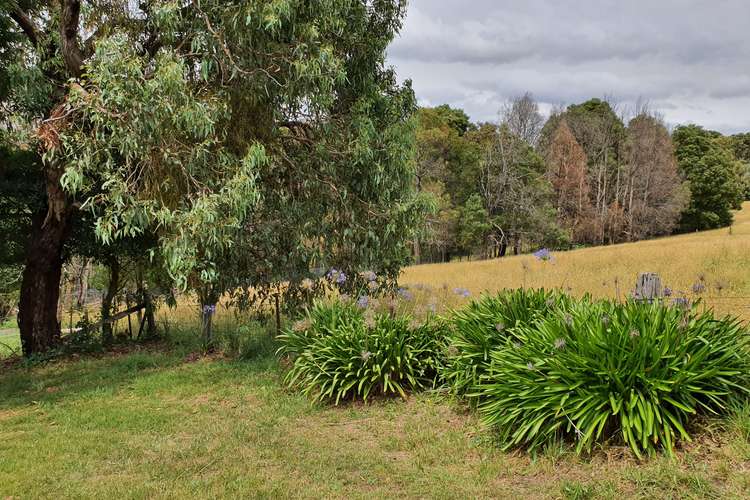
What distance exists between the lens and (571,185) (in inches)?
1735

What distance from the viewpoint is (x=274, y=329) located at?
384 inches

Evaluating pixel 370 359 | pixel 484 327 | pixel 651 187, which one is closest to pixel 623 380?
pixel 484 327

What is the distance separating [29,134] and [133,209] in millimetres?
1953

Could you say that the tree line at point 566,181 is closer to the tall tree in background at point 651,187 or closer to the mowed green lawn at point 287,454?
the tall tree in background at point 651,187

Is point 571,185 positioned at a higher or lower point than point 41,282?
higher

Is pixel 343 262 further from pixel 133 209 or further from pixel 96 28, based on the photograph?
pixel 96 28

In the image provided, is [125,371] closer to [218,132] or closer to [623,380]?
[218,132]

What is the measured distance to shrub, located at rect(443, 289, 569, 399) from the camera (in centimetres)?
539

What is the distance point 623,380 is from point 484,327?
1791 millimetres

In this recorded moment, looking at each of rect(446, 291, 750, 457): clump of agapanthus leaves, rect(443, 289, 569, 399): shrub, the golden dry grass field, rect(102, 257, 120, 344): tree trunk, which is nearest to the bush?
rect(443, 289, 569, 399): shrub

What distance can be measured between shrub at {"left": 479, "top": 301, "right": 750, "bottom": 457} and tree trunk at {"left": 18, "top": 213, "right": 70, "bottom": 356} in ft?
26.8

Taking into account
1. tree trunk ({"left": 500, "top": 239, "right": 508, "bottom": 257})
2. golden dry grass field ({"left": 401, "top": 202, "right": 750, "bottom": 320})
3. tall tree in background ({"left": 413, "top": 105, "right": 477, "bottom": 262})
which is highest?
tall tree in background ({"left": 413, "top": 105, "right": 477, "bottom": 262})

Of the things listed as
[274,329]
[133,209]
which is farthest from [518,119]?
[133,209]

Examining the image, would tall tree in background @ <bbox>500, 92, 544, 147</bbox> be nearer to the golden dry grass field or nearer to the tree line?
the tree line
